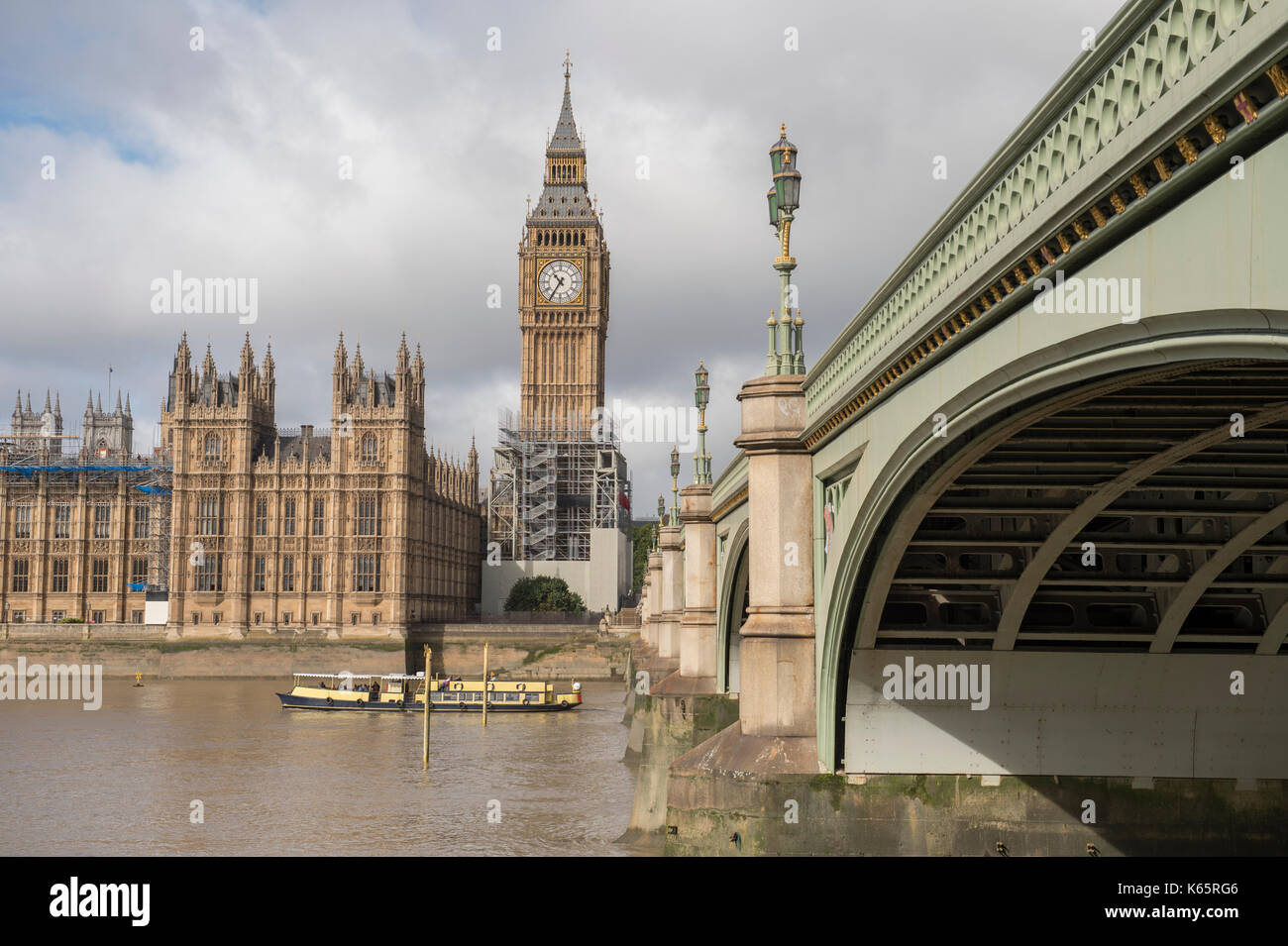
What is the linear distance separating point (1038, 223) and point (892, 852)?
9.38m

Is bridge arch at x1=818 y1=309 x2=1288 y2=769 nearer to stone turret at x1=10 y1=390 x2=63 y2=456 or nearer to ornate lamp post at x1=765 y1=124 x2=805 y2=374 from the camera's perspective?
ornate lamp post at x1=765 y1=124 x2=805 y2=374

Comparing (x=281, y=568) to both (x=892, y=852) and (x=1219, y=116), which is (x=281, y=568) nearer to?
(x=892, y=852)

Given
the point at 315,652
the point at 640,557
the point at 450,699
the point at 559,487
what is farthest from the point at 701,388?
the point at 640,557

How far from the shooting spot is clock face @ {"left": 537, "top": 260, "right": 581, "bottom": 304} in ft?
391

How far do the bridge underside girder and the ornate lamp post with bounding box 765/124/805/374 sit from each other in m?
3.17

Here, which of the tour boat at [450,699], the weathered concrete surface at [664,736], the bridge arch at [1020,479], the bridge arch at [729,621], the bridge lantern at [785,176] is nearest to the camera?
the bridge arch at [1020,479]

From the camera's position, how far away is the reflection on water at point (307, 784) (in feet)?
93.3

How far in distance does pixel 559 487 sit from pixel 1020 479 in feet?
323

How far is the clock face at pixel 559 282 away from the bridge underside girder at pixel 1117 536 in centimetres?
10431

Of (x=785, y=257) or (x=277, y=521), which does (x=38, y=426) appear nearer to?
(x=277, y=521)

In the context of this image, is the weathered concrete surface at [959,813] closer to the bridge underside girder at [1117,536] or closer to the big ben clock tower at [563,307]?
the bridge underside girder at [1117,536]

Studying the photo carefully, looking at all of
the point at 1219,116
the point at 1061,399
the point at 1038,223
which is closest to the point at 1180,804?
the point at 1061,399

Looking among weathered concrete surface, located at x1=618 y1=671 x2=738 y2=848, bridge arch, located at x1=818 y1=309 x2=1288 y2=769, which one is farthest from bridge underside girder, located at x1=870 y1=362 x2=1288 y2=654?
weathered concrete surface, located at x1=618 y1=671 x2=738 y2=848

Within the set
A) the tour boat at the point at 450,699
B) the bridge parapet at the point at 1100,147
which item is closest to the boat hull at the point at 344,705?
the tour boat at the point at 450,699
